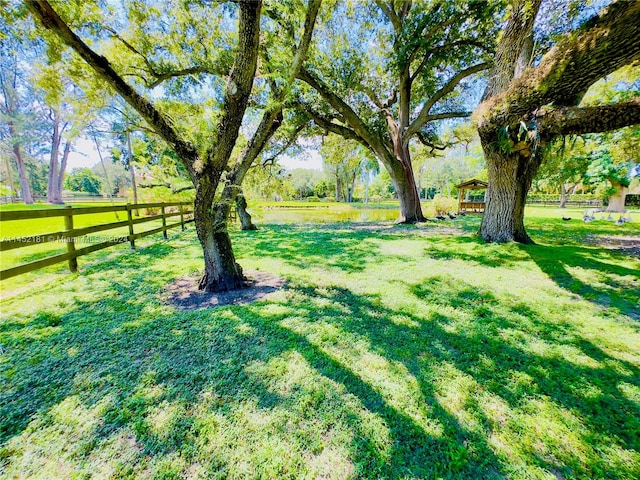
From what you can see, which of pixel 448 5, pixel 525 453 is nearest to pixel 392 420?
pixel 525 453

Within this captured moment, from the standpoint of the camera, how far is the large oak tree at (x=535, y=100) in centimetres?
344

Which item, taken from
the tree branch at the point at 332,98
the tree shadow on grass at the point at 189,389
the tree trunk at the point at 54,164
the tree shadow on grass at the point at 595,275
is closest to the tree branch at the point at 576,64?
the tree shadow on grass at the point at 595,275

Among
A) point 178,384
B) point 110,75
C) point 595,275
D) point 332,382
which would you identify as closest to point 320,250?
point 332,382

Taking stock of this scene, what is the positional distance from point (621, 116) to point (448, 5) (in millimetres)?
5808

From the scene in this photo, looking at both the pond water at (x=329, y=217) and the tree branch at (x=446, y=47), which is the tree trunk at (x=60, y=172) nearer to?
the pond water at (x=329, y=217)

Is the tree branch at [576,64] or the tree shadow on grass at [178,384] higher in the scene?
the tree branch at [576,64]

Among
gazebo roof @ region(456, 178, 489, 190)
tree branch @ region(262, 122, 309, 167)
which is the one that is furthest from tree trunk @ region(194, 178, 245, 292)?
gazebo roof @ region(456, 178, 489, 190)

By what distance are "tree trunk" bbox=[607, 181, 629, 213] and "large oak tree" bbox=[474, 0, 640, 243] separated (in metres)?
15.1

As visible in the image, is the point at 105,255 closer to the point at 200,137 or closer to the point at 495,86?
the point at 200,137

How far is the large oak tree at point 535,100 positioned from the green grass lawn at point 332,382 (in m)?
2.42

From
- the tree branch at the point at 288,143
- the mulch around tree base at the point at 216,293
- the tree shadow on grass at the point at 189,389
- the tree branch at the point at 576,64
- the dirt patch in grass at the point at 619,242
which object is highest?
the tree branch at the point at 288,143

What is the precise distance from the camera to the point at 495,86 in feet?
18.7

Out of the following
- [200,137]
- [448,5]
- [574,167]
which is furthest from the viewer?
[574,167]

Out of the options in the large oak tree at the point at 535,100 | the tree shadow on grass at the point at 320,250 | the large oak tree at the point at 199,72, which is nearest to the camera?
the large oak tree at the point at 199,72
